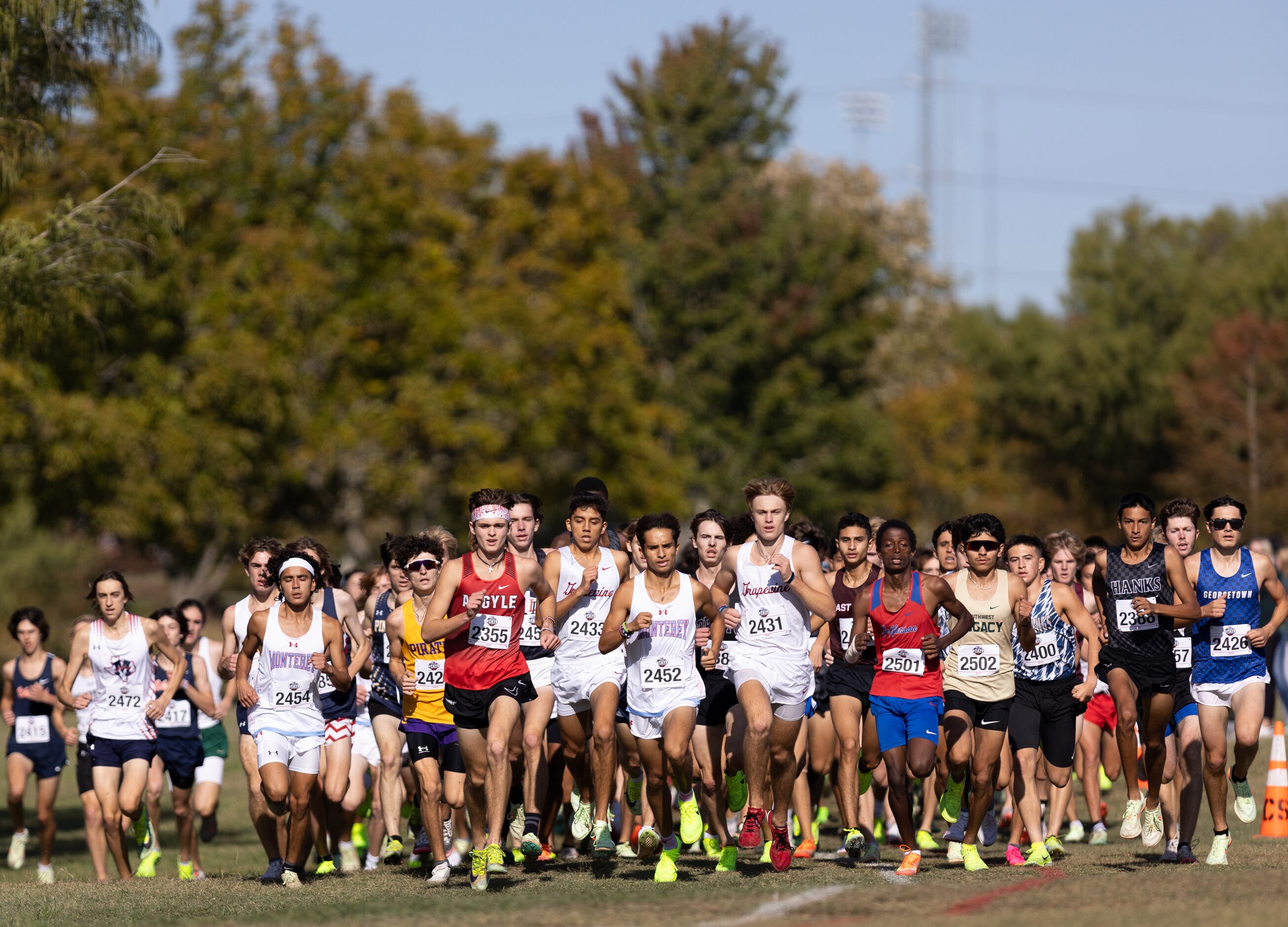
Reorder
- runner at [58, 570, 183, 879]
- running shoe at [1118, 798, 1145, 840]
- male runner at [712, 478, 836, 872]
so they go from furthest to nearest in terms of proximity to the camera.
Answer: runner at [58, 570, 183, 879] → running shoe at [1118, 798, 1145, 840] → male runner at [712, 478, 836, 872]

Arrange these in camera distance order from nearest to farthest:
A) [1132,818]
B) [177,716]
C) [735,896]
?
[735,896], [1132,818], [177,716]

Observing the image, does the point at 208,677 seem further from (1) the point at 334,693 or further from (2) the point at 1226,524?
(2) the point at 1226,524

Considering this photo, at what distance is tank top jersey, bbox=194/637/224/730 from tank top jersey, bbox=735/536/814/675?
515 cm

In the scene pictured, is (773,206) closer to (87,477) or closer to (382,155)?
(382,155)

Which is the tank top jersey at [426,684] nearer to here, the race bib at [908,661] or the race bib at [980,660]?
the race bib at [908,661]

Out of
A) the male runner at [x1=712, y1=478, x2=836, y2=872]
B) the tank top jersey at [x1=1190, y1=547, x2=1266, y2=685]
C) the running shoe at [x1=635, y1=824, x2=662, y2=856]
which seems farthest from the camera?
the tank top jersey at [x1=1190, y1=547, x2=1266, y2=685]

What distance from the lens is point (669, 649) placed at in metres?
10.8

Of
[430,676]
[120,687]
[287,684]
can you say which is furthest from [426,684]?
[120,687]

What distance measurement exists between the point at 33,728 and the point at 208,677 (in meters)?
1.78

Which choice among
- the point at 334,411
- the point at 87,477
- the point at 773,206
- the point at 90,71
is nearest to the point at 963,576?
the point at 90,71

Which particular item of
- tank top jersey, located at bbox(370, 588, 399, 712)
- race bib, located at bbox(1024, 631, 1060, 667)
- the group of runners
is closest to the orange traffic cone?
the group of runners

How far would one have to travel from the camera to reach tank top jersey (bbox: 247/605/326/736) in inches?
443

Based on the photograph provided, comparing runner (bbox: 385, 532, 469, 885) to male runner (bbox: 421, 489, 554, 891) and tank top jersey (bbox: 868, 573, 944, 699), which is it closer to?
male runner (bbox: 421, 489, 554, 891)

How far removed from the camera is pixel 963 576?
11.7 meters
